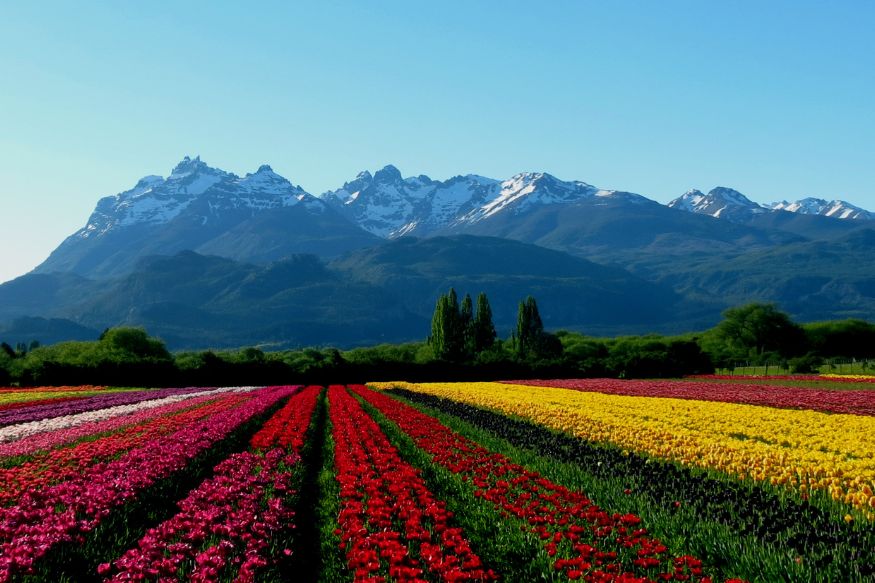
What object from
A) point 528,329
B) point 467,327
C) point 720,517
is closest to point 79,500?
point 720,517

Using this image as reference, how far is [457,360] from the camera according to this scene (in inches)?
3880

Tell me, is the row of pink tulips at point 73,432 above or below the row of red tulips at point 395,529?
above

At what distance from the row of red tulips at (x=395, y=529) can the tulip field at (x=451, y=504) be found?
5cm

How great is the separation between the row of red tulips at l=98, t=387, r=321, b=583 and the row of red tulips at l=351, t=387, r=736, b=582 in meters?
4.12

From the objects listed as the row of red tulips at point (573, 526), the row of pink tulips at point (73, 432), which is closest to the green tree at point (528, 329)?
the row of pink tulips at point (73, 432)

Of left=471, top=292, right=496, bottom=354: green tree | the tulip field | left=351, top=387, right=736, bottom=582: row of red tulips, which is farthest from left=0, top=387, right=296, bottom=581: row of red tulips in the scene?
left=471, top=292, right=496, bottom=354: green tree

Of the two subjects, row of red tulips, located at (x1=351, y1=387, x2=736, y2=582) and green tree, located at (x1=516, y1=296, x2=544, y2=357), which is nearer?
row of red tulips, located at (x1=351, y1=387, x2=736, y2=582)

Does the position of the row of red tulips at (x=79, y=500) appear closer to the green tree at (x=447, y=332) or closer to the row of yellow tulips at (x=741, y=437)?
the row of yellow tulips at (x=741, y=437)

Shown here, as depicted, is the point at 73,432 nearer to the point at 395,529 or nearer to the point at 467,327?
the point at 395,529

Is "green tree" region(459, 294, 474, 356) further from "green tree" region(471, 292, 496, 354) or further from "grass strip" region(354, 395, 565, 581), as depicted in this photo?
"grass strip" region(354, 395, 565, 581)

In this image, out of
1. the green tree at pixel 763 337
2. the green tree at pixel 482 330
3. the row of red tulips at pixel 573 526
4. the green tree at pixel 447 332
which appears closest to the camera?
the row of red tulips at pixel 573 526

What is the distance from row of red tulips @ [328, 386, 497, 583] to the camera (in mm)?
9352

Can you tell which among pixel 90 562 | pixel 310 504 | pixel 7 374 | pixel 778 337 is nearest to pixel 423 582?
pixel 90 562

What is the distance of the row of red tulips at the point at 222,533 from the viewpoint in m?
9.16
